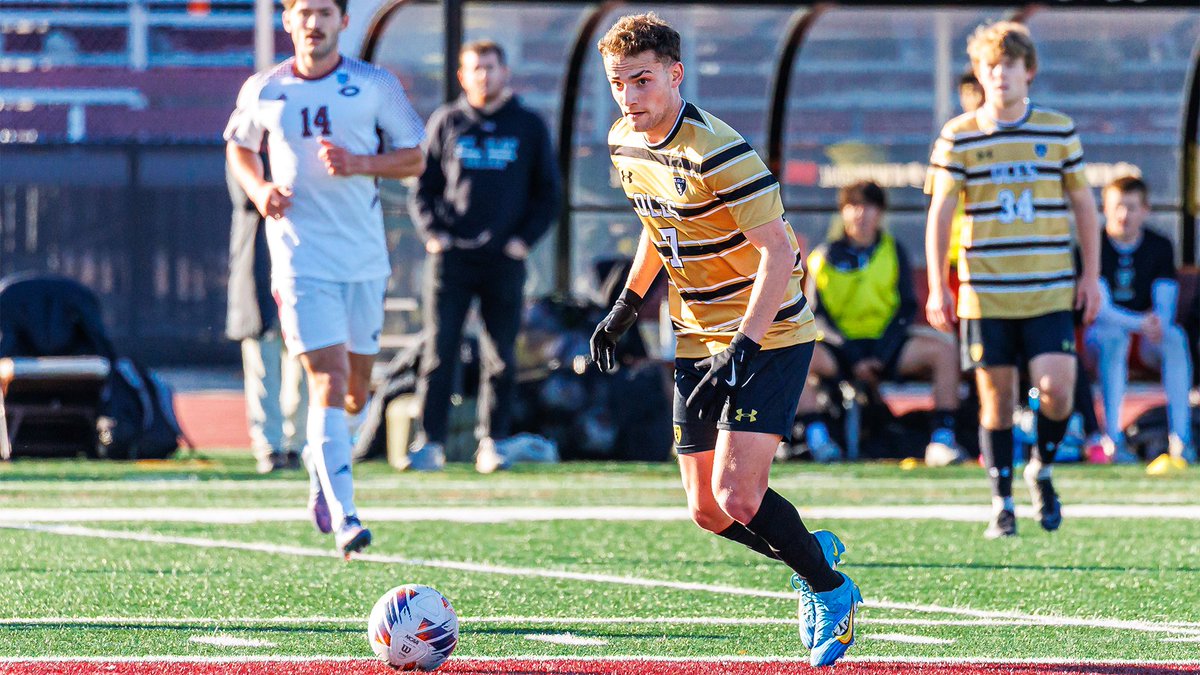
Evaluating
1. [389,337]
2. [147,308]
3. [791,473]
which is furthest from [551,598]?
[147,308]

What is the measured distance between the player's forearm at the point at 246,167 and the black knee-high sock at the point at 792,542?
2638 millimetres

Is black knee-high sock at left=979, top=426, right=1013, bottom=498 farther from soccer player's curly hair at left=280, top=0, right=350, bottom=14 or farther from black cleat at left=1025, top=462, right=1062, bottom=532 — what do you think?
soccer player's curly hair at left=280, top=0, right=350, bottom=14

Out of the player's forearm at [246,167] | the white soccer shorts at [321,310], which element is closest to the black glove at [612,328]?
the white soccer shorts at [321,310]

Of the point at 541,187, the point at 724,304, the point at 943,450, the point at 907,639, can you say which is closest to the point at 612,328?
the point at 724,304

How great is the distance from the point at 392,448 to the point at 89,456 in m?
1.75

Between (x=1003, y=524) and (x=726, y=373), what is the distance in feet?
9.89

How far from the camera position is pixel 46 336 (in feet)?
35.2

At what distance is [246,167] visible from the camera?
6.73 metres

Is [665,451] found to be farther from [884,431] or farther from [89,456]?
[89,456]

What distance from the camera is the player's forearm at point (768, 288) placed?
4.62 meters

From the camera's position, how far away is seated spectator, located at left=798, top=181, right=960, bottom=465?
1060cm

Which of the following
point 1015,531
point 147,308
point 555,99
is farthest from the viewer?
point 147,308

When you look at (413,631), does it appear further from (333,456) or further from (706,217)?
(333,456)

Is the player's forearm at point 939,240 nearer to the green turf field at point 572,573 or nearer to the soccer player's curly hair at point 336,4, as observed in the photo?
the green turf field at point 572,573
